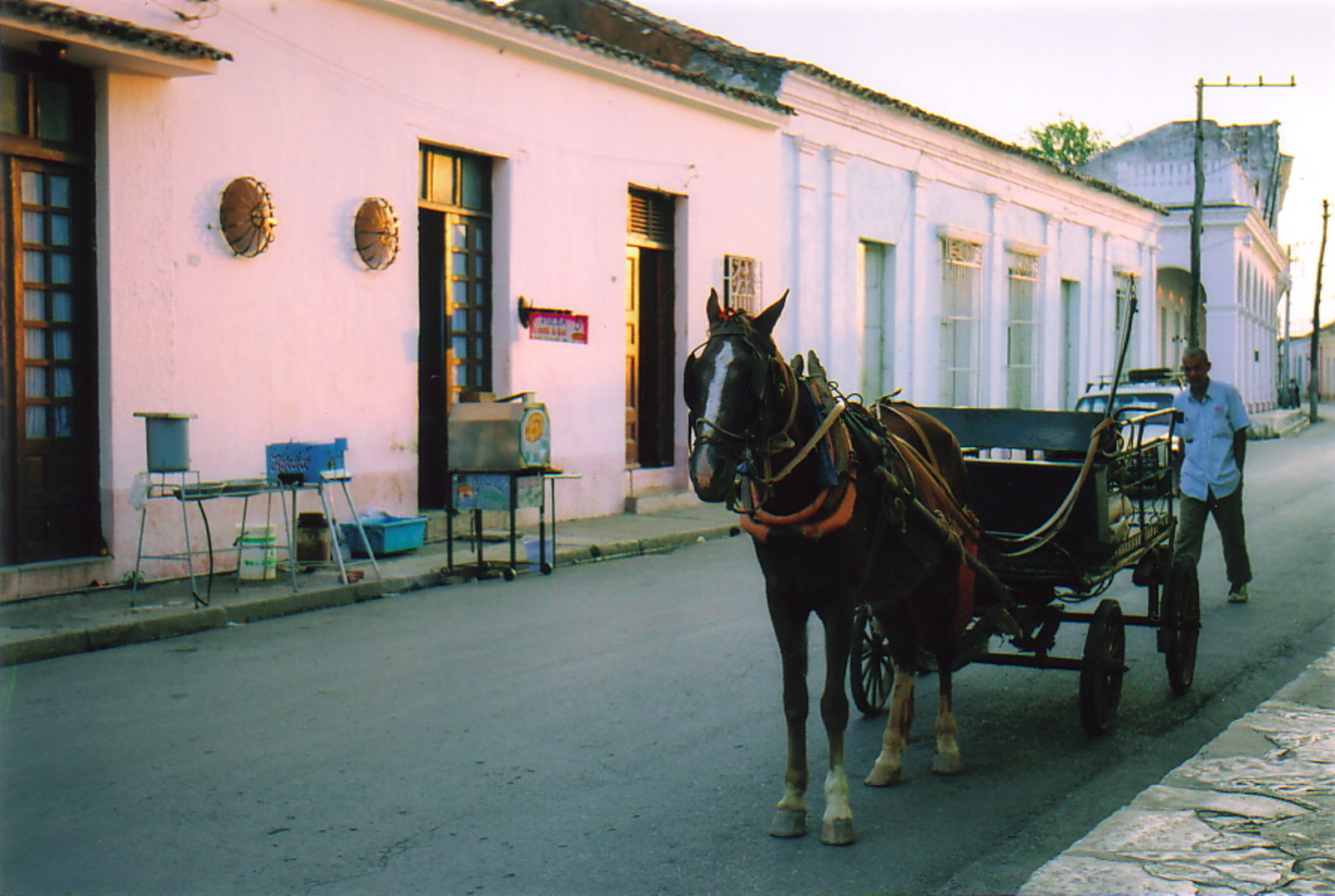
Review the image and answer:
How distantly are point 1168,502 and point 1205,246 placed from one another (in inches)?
1538

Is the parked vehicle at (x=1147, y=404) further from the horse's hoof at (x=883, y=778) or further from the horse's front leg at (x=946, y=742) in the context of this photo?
the horse's hoof at (x=883, y=778)

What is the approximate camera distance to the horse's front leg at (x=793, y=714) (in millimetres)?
4496

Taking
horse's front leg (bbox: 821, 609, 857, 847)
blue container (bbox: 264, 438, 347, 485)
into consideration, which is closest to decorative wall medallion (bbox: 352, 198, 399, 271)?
blue container (bbox: 264, 438, 347, 485)

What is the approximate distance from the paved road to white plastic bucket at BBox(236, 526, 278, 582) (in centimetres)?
110

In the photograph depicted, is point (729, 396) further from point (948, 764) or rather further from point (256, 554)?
point (256, 554)

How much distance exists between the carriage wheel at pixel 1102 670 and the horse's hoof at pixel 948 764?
747 mm

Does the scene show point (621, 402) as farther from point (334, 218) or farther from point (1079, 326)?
point (1079, 326)

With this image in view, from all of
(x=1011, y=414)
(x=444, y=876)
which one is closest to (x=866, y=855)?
(x=444, y=876)

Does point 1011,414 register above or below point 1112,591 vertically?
above

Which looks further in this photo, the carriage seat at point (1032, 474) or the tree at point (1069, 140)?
the tree at point (1069, 140)

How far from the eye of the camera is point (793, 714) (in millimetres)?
4578

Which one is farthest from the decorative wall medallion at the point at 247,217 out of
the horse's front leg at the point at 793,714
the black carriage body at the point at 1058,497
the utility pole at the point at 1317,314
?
the utility pole at the point at 1317,314

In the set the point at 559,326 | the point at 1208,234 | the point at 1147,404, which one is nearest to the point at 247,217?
the point at 559,326

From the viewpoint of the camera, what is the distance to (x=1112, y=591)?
32.1 ft
